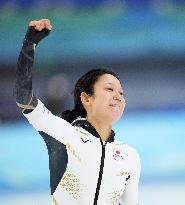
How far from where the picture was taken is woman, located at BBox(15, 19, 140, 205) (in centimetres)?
143

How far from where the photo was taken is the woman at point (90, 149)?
1.43 metres

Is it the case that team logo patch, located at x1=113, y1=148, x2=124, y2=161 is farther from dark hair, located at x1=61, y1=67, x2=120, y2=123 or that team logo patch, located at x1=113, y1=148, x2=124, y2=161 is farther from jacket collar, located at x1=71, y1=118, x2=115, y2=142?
dark hair, located at x1=61, y1=67, x2=120, y2=123

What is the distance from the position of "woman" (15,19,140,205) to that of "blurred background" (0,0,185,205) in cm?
74

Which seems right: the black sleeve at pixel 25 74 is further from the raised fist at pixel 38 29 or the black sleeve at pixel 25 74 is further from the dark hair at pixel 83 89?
the dark hair at pixel 83 89

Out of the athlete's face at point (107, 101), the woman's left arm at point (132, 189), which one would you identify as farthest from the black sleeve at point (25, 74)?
the woman's left arm at point (132, 189)

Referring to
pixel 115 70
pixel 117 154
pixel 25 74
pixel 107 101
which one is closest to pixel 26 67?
pixel 25 74

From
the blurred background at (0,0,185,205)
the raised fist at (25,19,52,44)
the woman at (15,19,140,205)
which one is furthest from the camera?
the blurred background at (0,0,185,205)

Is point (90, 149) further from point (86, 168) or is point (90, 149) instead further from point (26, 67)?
point (26, 67)

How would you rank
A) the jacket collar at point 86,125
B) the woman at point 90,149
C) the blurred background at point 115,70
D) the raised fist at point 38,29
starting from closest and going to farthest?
the raised fist at point 38,29 < the woman at point 90,149 < the jacket collar at point 86,125 < the blurred background at point 115,70

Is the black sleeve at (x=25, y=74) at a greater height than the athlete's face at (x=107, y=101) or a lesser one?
lesser

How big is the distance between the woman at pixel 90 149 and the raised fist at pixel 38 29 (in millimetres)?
162

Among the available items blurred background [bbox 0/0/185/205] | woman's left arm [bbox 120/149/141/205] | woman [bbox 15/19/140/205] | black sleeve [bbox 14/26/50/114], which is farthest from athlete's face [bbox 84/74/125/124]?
blurred background [bbox 0/0/185/205]

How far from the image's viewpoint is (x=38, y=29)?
125 centimetres

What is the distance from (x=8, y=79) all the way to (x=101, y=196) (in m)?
1.18
